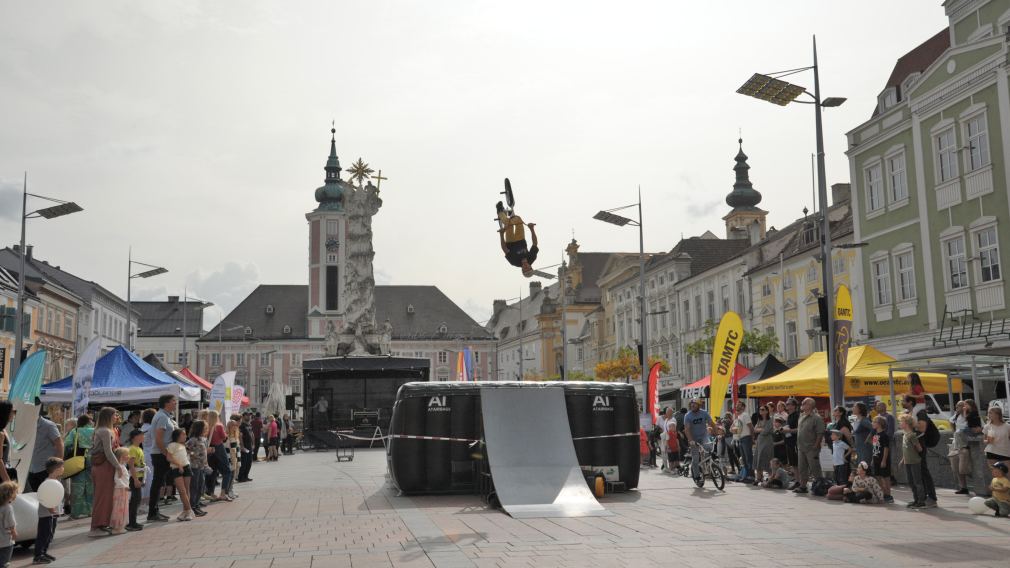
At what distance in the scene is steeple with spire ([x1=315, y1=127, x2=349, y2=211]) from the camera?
4412 inches

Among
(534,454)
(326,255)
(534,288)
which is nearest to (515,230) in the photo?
(534,454)

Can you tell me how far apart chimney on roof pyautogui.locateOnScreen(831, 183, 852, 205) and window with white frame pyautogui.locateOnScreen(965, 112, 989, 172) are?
770 inches

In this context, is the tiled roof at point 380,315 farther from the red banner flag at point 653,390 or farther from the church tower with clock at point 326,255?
the red banner flag at point 653,390

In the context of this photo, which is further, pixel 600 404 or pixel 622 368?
pixel 622 368

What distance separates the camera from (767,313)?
4969 centimetres

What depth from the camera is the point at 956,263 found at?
29.2 meters

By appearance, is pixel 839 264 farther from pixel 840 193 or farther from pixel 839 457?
pixel 839 457

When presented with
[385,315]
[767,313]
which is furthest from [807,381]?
[385,315]

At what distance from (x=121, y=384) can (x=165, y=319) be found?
112564mm

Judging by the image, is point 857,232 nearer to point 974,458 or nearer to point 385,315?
point 974,458

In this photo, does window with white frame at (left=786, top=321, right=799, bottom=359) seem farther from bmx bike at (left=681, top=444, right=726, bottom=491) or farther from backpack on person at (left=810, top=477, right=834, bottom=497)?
backpack on person at (left=810, top=477, right=834, bottom=497)

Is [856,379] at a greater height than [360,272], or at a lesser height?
lesser

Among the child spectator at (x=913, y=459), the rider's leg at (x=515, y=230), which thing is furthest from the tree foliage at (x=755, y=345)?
the child spectator at (x=913, y=459)

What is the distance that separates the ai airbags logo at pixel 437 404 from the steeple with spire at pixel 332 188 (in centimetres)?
9458
